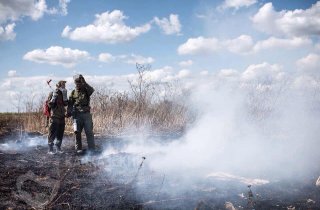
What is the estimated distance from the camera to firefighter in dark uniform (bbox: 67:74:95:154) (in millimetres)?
9641

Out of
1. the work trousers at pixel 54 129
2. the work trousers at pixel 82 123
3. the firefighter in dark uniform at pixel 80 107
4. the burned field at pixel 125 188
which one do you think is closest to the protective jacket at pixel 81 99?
the firefighter in dark uniform at pixel 80 107

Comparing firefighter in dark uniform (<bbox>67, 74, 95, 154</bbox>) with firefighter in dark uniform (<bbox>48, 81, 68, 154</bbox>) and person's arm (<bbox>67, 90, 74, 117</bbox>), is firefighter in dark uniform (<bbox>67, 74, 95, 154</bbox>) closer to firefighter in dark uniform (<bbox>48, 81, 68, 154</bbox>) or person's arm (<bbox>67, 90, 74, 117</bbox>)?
person's arm (<bbox>67, 90, 74, 117</bbox>)

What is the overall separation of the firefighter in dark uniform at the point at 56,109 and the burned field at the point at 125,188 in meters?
0.98

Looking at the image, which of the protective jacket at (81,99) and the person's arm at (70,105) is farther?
the person's arm at (70,105)

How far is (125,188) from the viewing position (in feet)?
20.9

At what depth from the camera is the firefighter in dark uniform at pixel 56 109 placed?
949 centimetres

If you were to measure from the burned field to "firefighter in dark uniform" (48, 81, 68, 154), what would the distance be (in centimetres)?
98

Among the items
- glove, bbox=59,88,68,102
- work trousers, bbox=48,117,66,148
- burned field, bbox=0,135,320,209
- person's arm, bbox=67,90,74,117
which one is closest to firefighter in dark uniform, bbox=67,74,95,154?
person's arm, bbox=67,90,74,117

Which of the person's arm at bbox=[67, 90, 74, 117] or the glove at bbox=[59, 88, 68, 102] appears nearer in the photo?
the glove at bbox=[59, 88, 68, 102]

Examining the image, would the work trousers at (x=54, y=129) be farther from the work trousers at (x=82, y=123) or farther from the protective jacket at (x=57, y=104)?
the work trousers at (x=82, y=123)

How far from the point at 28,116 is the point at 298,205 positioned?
433 inches

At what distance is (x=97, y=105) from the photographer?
14742 millimetres

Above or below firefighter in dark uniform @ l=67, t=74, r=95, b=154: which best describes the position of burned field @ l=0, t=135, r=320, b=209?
below

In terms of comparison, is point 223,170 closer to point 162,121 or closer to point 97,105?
point 162,121
